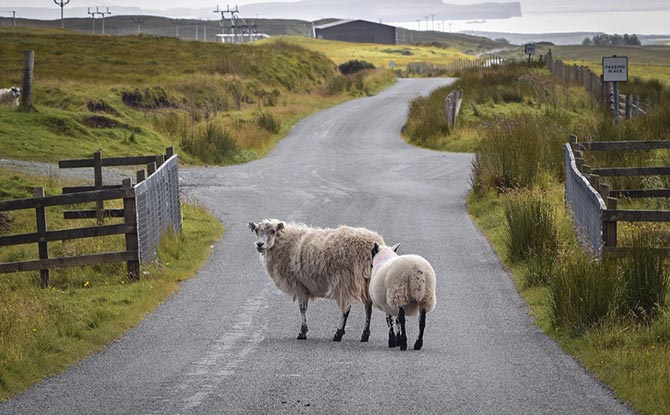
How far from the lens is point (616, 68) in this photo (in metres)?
33.3

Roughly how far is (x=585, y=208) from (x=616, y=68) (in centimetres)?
2000

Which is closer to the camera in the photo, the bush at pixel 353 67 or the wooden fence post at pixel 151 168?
the wooden fence post at pixel 151 168

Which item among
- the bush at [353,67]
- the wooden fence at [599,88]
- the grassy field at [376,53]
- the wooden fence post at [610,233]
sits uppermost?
the grassy field at [376,53]

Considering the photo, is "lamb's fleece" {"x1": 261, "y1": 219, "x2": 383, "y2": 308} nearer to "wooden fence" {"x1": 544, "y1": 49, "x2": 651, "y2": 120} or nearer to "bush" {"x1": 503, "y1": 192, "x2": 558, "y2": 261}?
"bush" {"x1": 503, "y1": 192, "x2": 558, "y2": 261}

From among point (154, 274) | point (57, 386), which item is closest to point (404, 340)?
point (57, 386)

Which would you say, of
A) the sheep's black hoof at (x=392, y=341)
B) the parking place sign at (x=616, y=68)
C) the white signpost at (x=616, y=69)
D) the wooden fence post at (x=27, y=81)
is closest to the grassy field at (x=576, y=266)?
the sheep's black hoof at (x=392, y=341)

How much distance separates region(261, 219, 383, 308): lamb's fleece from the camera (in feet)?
36.7

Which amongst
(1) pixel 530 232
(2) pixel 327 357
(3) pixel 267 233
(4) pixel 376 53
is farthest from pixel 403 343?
(4) pixel 376 53

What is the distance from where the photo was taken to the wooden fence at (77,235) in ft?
47.6

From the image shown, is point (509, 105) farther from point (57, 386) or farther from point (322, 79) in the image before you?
point (57, 386)

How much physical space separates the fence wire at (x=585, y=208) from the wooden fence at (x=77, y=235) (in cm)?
642

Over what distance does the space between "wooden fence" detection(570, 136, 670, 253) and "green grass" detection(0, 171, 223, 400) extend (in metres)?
5.83

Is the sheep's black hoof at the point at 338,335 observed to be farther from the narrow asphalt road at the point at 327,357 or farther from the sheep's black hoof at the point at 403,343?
the sheep's black hoof at the point at 403,343

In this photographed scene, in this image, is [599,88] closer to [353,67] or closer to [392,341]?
[392,341]
